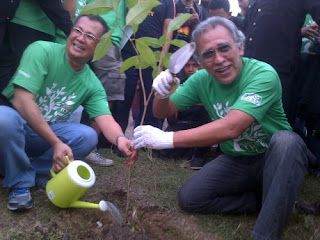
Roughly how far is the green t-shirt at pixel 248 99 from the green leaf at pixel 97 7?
0.76m

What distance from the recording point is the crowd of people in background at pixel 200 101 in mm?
1723

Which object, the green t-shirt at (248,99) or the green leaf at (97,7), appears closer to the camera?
the green leaf at (97,7)

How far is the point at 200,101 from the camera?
2279 millimetres

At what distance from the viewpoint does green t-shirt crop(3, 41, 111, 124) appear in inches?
78.1

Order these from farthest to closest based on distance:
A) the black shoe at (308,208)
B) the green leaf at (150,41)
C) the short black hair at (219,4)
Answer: the short black hair at (219,4)
the black shoe at (308,208)
the green leaf at (150,41)

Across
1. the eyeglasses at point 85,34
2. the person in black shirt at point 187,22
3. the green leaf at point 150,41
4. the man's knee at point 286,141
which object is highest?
the green leaf at point 150,41

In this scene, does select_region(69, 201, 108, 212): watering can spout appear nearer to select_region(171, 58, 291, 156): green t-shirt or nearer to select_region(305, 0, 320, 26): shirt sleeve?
select_region(171, 58, 291, 156): green t-shirt

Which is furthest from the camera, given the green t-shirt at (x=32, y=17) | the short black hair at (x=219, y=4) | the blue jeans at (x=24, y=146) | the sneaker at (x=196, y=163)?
the short black hair at (x=219, y=4)

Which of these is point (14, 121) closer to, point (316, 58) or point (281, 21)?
point (281, 21)

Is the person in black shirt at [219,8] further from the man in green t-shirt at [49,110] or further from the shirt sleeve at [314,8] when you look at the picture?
the man in green t-shirt at [49,110]

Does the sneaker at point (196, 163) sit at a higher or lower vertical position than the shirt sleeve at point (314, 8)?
lower

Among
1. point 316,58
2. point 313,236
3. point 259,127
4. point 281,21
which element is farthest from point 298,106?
point 313,236

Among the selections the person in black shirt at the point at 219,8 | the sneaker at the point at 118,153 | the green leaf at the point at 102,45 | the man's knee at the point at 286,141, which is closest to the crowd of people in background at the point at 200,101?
the man's knee at the point at 286,141

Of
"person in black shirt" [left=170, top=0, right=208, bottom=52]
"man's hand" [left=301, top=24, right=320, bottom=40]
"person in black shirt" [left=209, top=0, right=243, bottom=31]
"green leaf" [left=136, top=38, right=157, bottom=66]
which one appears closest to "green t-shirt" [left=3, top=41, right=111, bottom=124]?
"green leaf" [left=136, top=38, right=157, bottom=66]
